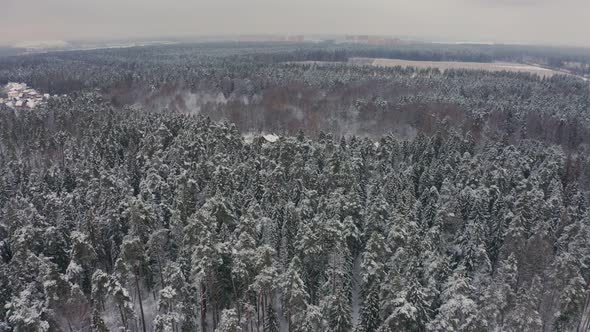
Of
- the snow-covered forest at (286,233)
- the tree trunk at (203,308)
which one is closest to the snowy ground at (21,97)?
the snow-covered forest at (286,233)

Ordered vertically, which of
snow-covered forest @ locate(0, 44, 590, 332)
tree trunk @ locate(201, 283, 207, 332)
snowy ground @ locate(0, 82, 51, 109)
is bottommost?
tree trunk @ locate(201, 283, 207, 332)

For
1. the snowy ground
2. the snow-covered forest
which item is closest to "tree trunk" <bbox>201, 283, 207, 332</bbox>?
the snow-covered forest

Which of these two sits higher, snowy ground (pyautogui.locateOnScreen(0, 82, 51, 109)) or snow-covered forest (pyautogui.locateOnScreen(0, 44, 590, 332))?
snowy ground (pyautogui.locateOnScreen(0, 82, 51, 109))

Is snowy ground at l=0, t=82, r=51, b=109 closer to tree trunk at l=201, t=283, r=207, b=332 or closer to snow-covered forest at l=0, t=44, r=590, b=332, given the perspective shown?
snow-covered forest at l=0, t=44, r=590, b=332

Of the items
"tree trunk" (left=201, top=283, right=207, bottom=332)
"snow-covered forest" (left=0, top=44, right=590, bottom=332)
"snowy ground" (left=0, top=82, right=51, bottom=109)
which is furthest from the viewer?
"snowy ground" (left=0, top=82, right=51, bottom=109)

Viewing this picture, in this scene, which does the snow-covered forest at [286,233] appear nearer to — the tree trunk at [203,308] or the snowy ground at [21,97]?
the tree trunk at [203,308]

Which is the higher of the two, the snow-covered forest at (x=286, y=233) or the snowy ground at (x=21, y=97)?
the snowy ground at (x=21, y=97)

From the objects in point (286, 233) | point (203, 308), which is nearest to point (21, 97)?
point (286, 233)

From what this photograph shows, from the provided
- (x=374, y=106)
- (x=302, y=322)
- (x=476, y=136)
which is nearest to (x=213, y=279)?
(x=302, y=322)
